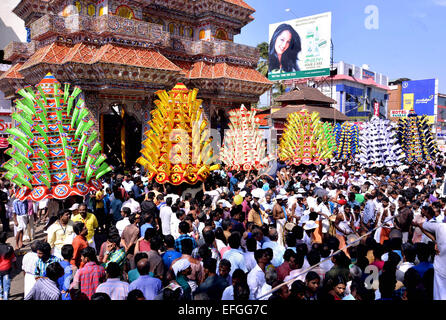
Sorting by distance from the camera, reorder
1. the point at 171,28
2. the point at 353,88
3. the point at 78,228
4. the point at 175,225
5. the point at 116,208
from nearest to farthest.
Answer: the point at 78,228, the point at 175,225, the point at 116,208, the point at 171,28, the point at 353,88

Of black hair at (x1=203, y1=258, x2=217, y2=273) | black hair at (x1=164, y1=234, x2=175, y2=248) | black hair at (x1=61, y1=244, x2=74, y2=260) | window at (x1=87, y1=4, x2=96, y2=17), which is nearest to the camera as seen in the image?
black hair at (x1=203, y1=258, x2=217, y2=273)

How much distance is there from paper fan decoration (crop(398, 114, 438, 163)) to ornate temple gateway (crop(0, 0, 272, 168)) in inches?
Result: 302

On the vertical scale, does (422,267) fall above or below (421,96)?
below

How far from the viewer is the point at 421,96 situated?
2090 inches

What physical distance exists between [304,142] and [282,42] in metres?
22.9

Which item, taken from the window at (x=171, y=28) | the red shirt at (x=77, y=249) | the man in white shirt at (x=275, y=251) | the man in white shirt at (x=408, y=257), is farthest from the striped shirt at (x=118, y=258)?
the window at (x=171, y=28)

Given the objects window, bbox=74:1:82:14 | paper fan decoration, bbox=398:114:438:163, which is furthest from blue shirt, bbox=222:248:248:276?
paper fan decoration, bbox=398:114:438:163

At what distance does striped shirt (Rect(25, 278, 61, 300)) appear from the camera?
3889mm

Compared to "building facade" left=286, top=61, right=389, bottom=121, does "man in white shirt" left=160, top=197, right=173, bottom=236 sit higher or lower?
lower

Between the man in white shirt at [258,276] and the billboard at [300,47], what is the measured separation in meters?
30.4

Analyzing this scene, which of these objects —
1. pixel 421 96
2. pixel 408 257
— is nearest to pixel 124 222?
pixel 408 257

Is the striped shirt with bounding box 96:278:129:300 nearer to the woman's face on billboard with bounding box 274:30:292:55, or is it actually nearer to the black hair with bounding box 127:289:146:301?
the black hair with bounding box 127:289:146:301

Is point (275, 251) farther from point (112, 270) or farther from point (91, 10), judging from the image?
point (91, 10)
